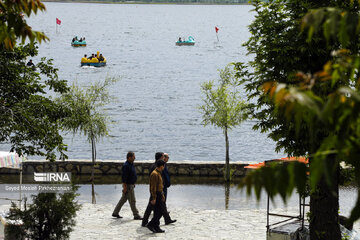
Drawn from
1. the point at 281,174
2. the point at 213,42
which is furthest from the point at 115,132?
the point at 213,42

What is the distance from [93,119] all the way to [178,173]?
154 inches

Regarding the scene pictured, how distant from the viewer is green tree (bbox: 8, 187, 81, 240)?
10.0 meters

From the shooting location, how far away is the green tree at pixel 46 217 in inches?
395

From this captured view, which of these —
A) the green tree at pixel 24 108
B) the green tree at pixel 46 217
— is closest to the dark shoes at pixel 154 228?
the green tree at pixel 24 108

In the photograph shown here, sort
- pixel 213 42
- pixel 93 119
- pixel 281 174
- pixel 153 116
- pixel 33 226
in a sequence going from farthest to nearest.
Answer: pixel 213 42
pixel 153 116
pixel 93 119
pixel 33 226
pixel 281 174

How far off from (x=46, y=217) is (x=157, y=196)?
3.71 m

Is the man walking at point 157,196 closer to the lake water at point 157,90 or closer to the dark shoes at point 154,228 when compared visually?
the dark shoes at point 154,228

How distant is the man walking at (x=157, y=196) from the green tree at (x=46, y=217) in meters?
3.19

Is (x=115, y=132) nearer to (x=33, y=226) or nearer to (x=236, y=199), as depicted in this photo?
(x=236, y=199)

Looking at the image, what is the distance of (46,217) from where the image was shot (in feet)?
33.0

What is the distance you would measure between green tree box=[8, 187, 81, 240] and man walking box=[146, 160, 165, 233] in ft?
10.5

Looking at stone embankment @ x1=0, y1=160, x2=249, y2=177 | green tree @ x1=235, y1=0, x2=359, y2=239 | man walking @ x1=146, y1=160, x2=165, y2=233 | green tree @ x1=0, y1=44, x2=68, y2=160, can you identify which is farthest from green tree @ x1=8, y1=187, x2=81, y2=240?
stone embankment @ x1=0, y1=160, x2=249, y2=177

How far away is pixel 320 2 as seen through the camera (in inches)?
411

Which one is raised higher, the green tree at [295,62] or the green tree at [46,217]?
the green tree at [295,62]
